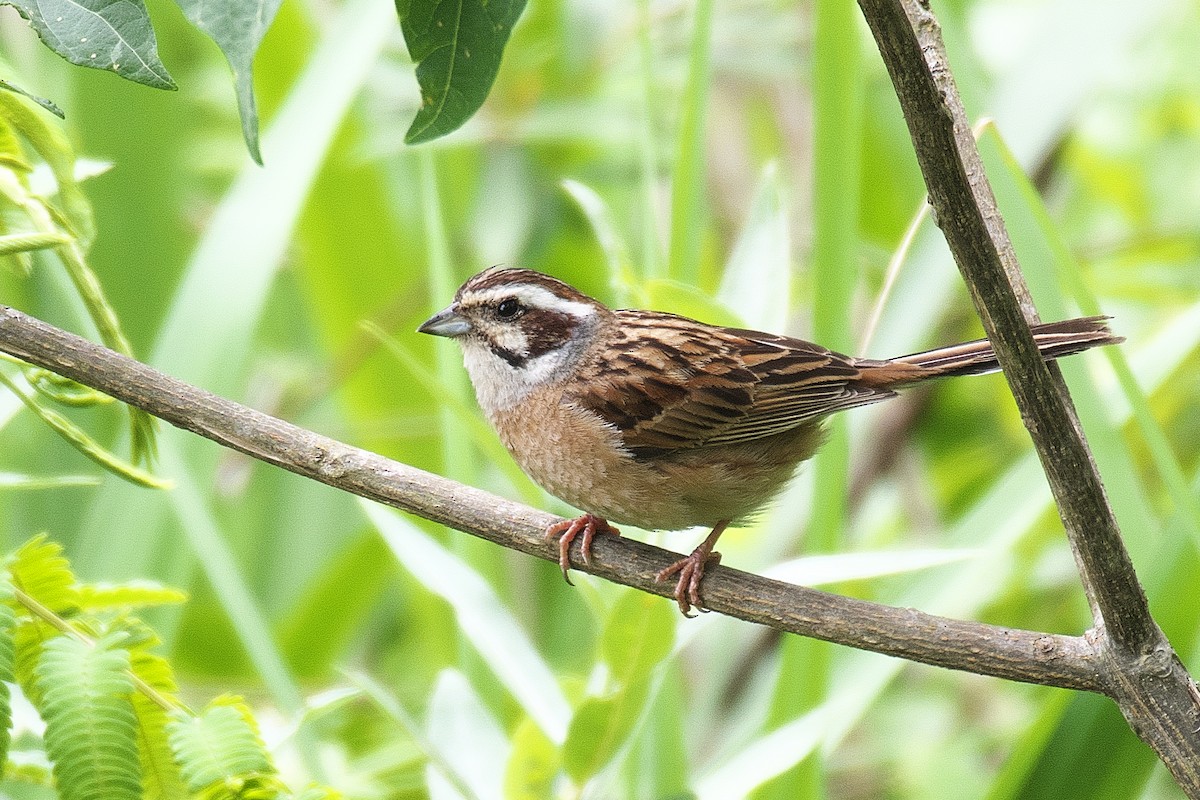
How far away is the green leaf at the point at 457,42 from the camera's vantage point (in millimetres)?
1487

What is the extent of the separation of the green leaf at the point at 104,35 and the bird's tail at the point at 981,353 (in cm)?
159

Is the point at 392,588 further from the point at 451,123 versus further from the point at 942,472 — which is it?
the point at 451,123

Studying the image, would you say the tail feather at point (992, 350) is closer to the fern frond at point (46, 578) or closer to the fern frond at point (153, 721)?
Answer: the fern frond at point (153, 721)

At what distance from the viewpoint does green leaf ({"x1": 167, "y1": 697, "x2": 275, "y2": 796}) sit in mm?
1664

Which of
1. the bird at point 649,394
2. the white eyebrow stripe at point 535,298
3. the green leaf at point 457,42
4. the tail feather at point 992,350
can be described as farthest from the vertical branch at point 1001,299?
the white eyebrow stripe at point 535,298

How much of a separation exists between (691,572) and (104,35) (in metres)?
1.52

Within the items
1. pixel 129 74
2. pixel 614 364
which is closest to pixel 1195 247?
pixel 614 364

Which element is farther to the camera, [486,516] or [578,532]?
[578,532]

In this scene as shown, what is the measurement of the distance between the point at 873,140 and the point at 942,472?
149 cm

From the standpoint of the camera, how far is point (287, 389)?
530cm

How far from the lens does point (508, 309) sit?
10.7 ft

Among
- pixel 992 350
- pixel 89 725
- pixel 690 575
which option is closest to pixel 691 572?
pixel 690 575

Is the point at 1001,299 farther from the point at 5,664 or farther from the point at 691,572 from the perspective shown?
the point at 5,664

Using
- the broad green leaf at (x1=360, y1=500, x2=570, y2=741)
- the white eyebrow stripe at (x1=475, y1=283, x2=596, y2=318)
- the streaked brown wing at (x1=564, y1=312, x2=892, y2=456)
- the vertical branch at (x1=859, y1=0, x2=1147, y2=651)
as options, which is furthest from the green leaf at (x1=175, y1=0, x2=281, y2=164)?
the white eyebrow stripe at (x1=475, y1=283, x2=596, y2=318)
